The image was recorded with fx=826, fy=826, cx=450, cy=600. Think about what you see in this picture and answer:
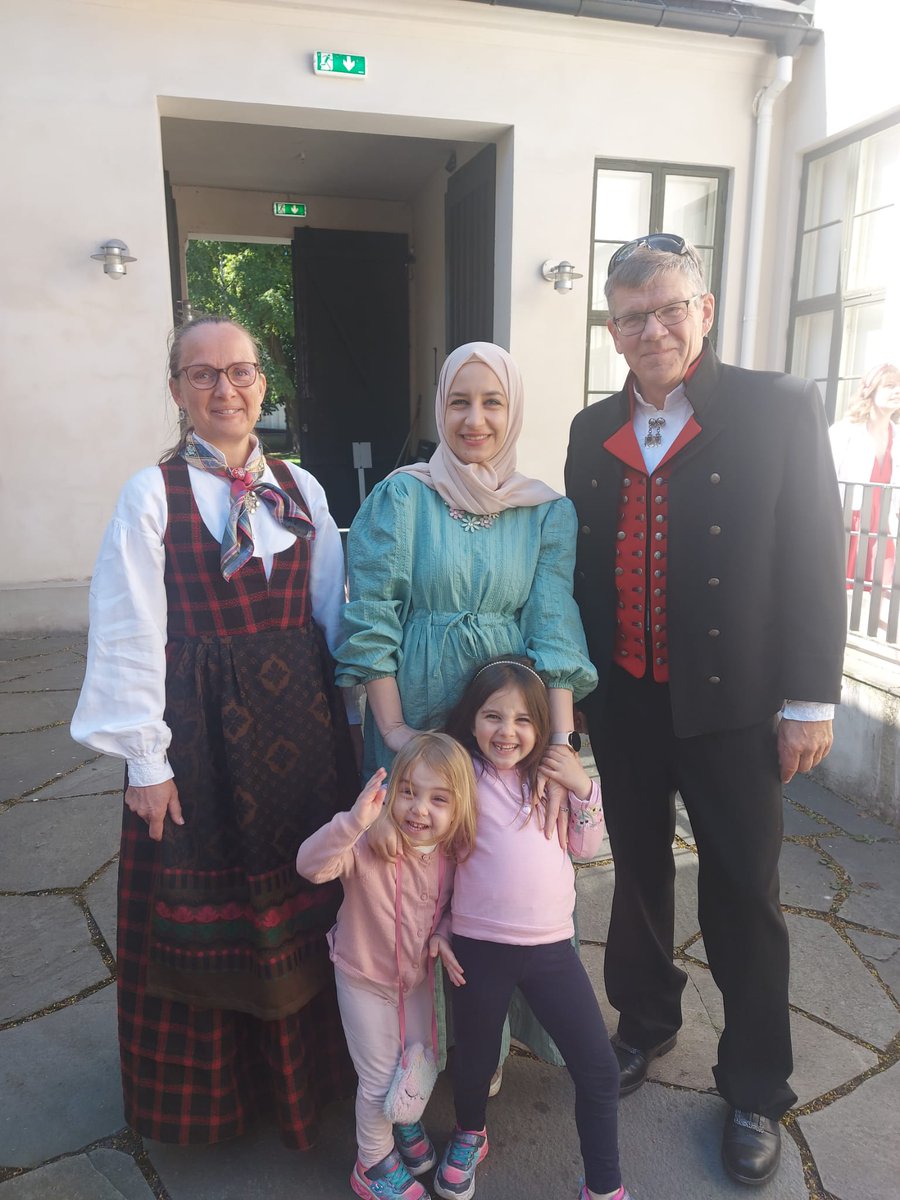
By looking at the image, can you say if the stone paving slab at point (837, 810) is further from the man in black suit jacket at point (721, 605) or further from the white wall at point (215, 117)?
the white wall at point (215, 117)

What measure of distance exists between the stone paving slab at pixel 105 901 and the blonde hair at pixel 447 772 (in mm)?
1524

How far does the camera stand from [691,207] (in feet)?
22.0

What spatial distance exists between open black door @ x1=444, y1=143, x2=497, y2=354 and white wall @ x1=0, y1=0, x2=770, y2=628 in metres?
0.38

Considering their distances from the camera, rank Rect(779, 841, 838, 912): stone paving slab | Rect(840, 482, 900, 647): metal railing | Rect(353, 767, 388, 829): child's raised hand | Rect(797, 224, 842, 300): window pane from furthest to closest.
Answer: Rect(797, 224, 842, 300): window pane < Rect(840, 482, 900, 647): metal railing < Rect(779, 841, 838, 912): stone paving slab < Rect(353, 767, 388, 829): child's raised hand

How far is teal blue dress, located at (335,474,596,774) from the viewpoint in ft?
6.03

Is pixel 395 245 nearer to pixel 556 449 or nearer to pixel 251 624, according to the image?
pixel 556 449

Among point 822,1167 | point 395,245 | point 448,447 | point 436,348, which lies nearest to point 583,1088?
point 822,1167

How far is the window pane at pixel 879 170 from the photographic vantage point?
18.8 ft

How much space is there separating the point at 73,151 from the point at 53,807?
4309 mm

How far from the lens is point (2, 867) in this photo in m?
3.17

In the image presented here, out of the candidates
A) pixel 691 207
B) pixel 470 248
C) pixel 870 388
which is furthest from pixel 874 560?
pixel 470 248

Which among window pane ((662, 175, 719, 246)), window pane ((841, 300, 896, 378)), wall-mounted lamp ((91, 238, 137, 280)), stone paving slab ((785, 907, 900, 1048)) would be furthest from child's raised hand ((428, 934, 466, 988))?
window pane ((662, 175, 719, 246))

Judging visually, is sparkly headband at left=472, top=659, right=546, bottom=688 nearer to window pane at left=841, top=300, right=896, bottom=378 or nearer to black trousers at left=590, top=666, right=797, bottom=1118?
black trousers at left=590, top=666, right=797, bottom=1118

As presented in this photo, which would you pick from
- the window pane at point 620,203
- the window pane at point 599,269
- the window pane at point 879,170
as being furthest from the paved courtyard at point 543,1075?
the window pane at point 620,203
